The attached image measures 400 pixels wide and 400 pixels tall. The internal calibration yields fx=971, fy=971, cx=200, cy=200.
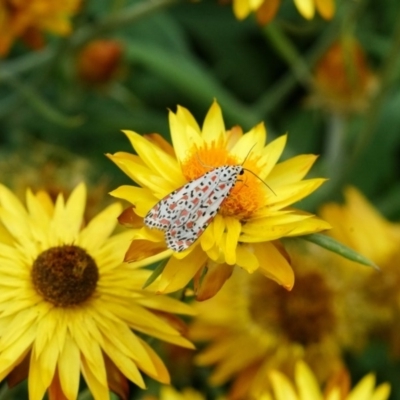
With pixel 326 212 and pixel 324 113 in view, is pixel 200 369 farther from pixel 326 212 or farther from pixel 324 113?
pixel 324 113

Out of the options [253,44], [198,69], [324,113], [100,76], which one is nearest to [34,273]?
[100,76]

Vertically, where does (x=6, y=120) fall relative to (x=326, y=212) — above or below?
below

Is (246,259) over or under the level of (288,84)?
over

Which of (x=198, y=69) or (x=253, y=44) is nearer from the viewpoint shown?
(x=198, y=69)

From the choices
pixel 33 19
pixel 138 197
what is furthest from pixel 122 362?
pixel 33 19

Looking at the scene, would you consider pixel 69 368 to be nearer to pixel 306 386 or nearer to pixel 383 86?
pixel 306 386

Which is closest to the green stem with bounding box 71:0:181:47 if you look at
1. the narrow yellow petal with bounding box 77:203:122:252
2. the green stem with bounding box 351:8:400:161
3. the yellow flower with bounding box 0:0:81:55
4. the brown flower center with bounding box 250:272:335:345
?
the yellow flower with bounding box 0:0:81:55

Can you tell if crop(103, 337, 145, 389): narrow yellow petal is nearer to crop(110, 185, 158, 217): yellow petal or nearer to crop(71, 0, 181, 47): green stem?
crop(110, 185, 158, 217): yellow petal
